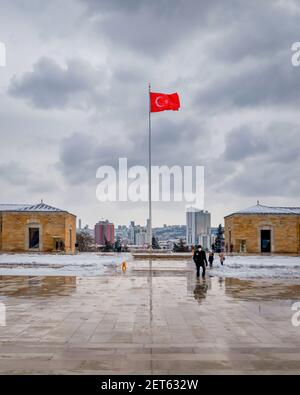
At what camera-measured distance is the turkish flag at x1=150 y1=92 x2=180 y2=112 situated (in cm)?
3791

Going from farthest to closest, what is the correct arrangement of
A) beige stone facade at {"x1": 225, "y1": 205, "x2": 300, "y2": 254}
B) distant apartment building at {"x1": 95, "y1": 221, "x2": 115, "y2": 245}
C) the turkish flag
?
distant apartment building at {"x1": 95, "y1": 221, "x2": 115, "y2": 245} < beige stone facade at {"x1": 225, "y1": 205, "x2": 300, "y2": 254} < the turkish flag

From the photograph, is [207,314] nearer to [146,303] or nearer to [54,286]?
[146,303]

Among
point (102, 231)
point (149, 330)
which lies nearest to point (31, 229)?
point (149, 330)

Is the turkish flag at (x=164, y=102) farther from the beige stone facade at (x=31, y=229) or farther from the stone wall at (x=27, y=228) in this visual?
the stone wall at (x=27, y=228)

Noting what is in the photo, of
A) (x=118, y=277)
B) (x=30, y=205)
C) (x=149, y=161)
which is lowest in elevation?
(x=118, y=277)

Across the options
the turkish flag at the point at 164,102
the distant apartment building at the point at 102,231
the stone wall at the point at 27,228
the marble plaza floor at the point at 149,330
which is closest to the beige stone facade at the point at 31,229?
the stone wall at the point at 27,228

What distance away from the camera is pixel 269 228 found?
4512 cm

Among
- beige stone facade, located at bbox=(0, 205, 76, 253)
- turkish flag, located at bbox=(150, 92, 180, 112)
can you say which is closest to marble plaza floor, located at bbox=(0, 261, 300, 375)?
turkish flag, located at bbox=(150, 92, 180, 112)

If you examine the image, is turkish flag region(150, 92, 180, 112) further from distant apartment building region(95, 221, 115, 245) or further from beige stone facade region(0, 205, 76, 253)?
distant apartment building region(95, 221, 115, 245)

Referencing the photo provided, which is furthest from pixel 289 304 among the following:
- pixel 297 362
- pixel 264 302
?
pixel 297 362

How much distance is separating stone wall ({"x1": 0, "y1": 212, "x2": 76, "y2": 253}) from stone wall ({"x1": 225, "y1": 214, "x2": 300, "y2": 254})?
17361 millimetres

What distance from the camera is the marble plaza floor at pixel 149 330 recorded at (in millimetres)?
7031
